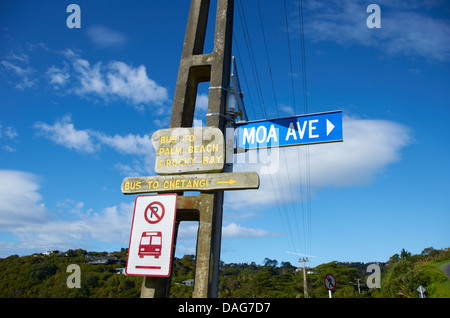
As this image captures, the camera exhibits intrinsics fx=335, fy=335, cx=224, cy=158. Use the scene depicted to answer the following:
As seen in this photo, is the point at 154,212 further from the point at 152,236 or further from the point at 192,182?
the point at 192,182

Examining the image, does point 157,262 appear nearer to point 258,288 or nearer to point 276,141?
point 276,141

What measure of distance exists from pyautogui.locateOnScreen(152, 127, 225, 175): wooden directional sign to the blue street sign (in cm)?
104

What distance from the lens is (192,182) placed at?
470cm

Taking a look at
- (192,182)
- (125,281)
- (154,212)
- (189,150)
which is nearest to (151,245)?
(154,212)

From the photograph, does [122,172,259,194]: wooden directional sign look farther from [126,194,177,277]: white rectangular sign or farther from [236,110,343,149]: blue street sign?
[236,110,343,149]: blue street sign

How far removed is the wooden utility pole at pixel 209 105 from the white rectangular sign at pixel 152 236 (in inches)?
45.3

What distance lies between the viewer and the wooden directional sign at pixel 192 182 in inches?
173

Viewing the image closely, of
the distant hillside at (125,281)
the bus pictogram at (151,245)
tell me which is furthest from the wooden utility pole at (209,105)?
the distant hillside at (125,281)

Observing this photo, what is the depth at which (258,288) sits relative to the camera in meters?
78.6

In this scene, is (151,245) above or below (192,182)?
below

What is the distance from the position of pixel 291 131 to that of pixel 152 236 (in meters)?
2.96

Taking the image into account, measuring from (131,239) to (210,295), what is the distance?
5.03 feet

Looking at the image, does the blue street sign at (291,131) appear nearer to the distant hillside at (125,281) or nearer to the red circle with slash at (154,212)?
the red circle with slash at (154,212)
